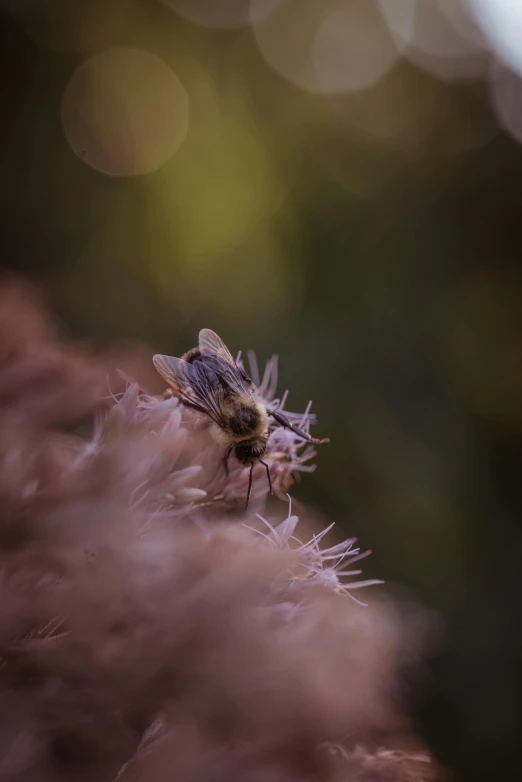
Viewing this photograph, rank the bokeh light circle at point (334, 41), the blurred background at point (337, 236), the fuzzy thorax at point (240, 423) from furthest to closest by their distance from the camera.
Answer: the bokeh light circle at point (334, 41) → the blurred background at point (337, 236) → the fuzzy thorax at point (240, 423)

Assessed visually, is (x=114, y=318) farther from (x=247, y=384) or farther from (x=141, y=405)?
(x=141, y=405)

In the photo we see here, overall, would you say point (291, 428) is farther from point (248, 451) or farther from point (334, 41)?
point (334, 41)

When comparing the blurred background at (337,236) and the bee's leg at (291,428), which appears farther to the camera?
the blurred background at (337,236)

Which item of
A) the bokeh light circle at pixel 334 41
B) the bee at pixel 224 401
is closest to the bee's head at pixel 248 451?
the bee at pixel 224 401

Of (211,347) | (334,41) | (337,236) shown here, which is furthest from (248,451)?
(334,41)

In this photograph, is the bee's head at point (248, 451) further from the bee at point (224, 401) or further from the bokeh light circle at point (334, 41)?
the bokeh light circle at point (334, 41)

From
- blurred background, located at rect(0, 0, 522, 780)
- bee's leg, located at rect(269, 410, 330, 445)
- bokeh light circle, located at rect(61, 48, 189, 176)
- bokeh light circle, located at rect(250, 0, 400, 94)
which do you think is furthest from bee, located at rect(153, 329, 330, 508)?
bokeh light circle, located at rect(250, 0, 400, 94)

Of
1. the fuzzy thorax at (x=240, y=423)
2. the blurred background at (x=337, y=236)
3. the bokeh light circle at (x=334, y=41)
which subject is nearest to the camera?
the fuzzy thorax at (x=240, y=423)
